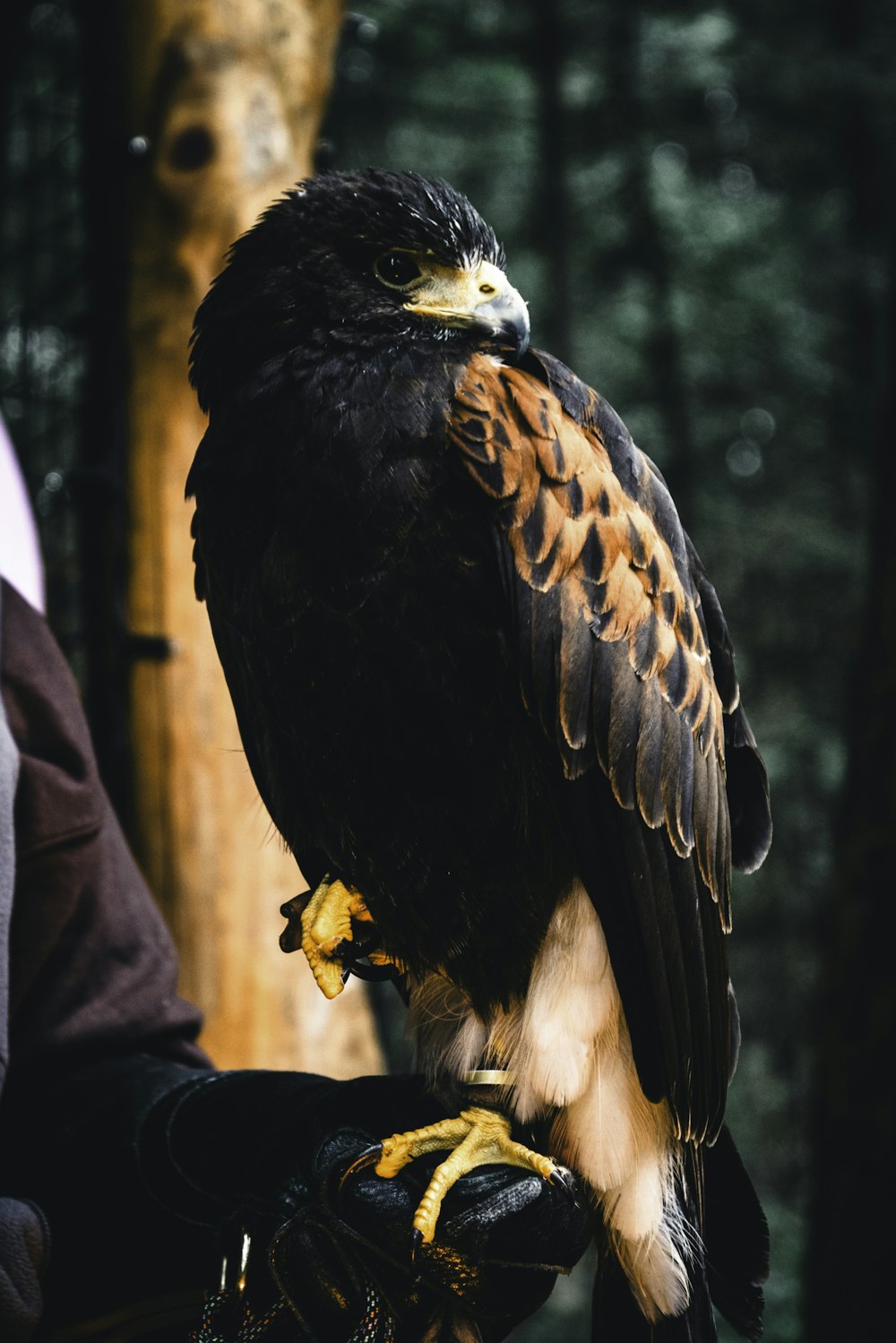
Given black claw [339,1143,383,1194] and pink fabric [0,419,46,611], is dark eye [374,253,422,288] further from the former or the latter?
black claw [339,1143,383,1194]

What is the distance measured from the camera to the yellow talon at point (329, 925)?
192 cm

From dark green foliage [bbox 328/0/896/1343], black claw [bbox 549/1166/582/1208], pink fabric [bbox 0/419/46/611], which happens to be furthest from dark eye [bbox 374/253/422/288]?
dark green foliage [bbox 328/0/896/1343]

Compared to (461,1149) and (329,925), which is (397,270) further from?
(461,1149)

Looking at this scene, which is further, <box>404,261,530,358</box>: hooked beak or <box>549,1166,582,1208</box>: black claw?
<box>404,261,530,358</box>: hooked beak

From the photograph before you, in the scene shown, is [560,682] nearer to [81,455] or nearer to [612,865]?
[612,865]

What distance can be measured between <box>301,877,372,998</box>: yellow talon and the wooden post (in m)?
0.86

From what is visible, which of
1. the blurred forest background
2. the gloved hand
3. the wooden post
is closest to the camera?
the gloved hand

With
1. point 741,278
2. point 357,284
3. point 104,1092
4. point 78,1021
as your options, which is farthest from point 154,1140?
point 741,278

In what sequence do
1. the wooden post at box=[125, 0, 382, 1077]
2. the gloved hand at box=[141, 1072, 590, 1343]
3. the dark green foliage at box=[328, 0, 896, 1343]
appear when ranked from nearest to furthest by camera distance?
the gloved hand at box=[141, 1072, 590, 1343] < the wooden post at box=[125, 0, 382, 1077] < the dark green foliage at box=[328, 0, 896, 1343]

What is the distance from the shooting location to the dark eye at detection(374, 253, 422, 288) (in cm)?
191

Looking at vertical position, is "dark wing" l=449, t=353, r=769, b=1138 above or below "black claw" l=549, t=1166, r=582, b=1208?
above

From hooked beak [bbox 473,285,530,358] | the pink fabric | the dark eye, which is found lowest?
the pink fabric

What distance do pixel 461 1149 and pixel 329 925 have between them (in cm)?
43

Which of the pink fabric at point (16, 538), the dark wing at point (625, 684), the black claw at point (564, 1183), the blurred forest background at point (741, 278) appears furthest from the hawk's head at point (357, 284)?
the blurred forest background at point (741, 278)
